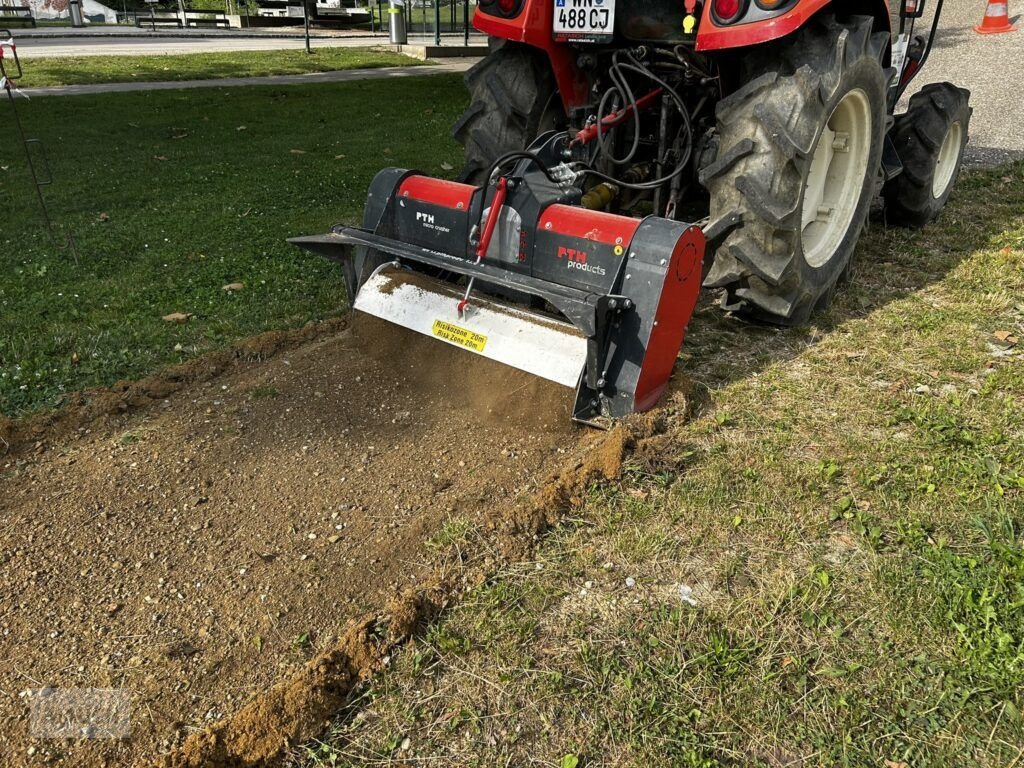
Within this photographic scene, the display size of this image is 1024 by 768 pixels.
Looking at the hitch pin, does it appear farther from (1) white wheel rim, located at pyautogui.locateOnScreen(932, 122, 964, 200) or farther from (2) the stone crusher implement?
(1) white wheel rim, located at pyautogui.locateOnScreen(932, 122, 964, 200)

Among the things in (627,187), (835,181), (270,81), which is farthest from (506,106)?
(270,81)

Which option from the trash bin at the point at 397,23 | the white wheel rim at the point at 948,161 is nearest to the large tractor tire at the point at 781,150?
the white wheel rim at the point at 948,161

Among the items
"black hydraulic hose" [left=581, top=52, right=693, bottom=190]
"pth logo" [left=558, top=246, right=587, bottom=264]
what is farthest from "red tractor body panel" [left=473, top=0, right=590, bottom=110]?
"pth logo" [left=558, top=246, right=587, bottom=264]

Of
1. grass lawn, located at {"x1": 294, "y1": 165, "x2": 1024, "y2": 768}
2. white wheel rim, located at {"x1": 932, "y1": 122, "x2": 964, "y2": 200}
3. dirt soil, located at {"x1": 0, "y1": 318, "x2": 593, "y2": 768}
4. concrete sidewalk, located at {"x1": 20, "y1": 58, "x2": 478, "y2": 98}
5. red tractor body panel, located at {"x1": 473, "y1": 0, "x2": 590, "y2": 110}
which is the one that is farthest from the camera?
concrete sidewalk, located at {"x1": 20, "y1": 58, "x2": 478, "y2": 98}

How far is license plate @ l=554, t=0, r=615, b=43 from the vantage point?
3.98 m

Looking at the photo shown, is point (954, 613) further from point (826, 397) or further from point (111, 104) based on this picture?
point (111, 104)

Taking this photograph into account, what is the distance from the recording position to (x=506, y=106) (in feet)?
14.3

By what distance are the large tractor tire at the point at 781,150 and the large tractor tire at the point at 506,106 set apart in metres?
1.13

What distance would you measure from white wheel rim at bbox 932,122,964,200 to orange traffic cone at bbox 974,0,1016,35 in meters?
10.6

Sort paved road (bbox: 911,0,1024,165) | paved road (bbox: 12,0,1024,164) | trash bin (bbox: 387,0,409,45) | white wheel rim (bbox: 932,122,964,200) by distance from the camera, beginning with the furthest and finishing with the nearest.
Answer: trash bin (bbox: 387,0,409,45), paved road (bbox: 12,0,1024,164), paved road (bbox: 911,0,1024,165), white wheel rim (bbox: 932,122,964,200)

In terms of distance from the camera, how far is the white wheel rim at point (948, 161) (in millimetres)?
5922

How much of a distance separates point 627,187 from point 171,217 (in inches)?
155

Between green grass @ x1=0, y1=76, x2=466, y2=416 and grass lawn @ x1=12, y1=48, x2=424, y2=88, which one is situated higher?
green grass @ x1=0, y1=76, x2=466, y2=416

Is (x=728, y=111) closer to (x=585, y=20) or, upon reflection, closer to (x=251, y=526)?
(x=585, y=20)
